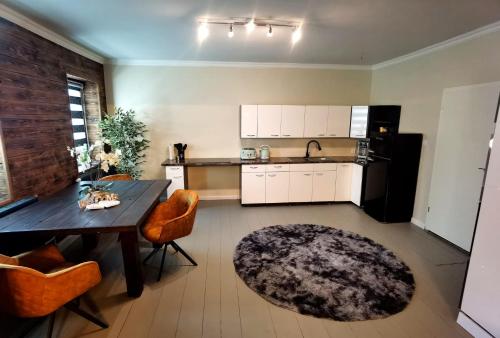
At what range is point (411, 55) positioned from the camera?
4012 millimetres

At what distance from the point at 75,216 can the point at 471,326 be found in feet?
11.0

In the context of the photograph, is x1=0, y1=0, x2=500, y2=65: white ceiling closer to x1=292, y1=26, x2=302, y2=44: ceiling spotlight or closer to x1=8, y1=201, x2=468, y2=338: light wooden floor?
x1=292, y1=26, x2=302, y2=44: ceiling spotlight

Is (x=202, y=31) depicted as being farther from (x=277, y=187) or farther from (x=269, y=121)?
(x=277, y=187)

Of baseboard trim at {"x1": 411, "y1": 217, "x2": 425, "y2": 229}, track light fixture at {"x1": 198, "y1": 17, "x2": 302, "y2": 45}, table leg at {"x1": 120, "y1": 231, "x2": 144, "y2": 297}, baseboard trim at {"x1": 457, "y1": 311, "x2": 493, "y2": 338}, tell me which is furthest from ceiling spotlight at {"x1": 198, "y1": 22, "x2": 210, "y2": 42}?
baseboard trim at {"x1": 411, "y1": 217, "x2": 425, "y2": 229}

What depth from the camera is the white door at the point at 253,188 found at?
4641 mm

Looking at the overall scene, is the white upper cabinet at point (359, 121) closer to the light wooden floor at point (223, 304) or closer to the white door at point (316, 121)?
the white door at point (316, 121)

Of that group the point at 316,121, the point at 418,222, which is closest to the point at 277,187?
the point at 316,121

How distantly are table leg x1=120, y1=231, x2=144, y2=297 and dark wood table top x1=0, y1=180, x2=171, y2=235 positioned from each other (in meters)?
0.16

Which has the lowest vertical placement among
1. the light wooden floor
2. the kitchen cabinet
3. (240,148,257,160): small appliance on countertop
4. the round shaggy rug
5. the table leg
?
the light wooden floor

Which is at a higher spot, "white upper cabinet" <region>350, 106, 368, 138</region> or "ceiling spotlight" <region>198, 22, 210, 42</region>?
"ceiling spotlight" <region>198, 22, 210, 42</region>

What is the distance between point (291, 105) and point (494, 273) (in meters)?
3.68

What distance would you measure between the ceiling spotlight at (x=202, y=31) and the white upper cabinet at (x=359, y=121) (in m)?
3.05

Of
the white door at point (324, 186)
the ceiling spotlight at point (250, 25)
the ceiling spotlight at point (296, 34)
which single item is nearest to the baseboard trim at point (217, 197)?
the white door at point (324, 186)

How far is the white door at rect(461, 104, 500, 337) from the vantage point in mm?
1801
